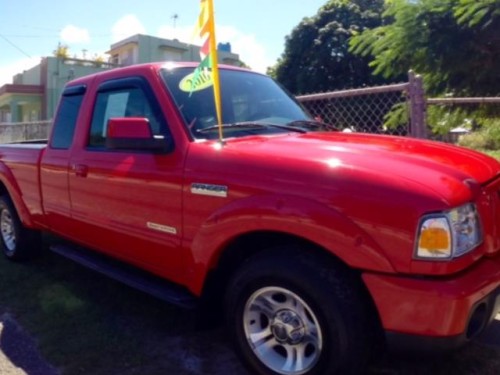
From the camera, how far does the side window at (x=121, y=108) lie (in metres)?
3.52

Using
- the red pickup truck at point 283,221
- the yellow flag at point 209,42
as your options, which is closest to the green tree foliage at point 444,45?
the red pickup truck at point 283,221

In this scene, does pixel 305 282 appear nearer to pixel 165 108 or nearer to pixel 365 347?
pixel 365 347

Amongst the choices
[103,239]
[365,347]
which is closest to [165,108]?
[103,239]

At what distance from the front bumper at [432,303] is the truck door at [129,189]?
1383 millimetres

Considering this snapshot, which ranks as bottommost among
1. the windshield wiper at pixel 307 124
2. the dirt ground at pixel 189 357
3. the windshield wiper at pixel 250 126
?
the dirt ground at pixel 189 357

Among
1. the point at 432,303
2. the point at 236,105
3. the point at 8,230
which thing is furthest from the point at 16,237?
the point at 432,303

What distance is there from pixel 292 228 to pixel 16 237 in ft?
12.7

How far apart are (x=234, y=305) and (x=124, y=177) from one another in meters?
1.26

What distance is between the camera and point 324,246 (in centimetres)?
249

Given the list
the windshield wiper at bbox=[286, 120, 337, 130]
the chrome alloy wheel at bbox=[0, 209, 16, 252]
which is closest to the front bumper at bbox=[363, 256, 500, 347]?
the windshield wiper at bbox=[286, 120, 337, 130]

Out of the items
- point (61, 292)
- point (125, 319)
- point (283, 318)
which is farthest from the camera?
point (61, 292)

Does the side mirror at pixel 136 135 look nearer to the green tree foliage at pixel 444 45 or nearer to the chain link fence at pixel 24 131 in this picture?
the green tree foliage at pixel 444 45

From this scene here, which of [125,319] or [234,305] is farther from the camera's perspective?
[125,319]

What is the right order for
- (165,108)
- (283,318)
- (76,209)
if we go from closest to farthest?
1. (283,318)
2. (165,108)
3. (76,209)
